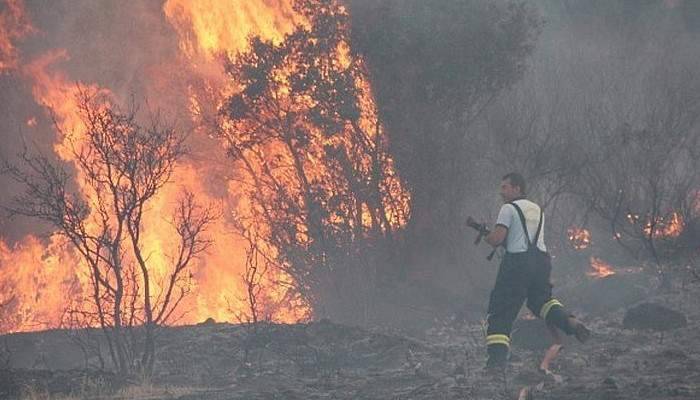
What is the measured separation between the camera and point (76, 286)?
72.2ft

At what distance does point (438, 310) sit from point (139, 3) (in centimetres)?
1237

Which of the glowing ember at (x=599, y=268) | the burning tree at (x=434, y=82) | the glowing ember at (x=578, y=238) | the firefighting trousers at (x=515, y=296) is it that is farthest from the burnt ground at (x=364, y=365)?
the glowing ember at (x=578, y=238)

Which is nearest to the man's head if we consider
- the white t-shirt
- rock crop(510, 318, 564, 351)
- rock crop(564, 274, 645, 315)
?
the white t-shirt

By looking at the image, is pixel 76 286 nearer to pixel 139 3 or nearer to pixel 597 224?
pixel 139 3

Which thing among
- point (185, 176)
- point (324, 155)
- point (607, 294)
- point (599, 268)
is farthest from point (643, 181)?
point (185, 176)

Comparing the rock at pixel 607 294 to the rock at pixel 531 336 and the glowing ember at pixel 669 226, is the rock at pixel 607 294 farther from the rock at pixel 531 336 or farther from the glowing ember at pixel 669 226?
the rock at pixel 531 336

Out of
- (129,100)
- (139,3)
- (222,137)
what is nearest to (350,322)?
(222,137)

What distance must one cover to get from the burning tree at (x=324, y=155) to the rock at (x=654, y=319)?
7.08m

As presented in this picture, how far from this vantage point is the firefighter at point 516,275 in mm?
8531

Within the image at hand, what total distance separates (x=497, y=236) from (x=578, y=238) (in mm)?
14772

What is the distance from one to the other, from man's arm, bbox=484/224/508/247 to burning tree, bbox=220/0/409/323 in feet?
33.1

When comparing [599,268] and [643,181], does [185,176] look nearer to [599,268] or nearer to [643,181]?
[599,268]

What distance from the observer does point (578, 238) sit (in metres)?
22.5

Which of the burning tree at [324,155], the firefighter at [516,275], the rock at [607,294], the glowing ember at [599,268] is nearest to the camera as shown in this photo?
the firefighter at [516,275]
